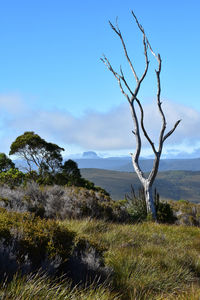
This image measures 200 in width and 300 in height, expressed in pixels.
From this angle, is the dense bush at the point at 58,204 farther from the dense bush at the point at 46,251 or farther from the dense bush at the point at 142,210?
the dense bush at the point at 46,251

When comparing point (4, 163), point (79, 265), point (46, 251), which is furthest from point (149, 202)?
point (4, 163)

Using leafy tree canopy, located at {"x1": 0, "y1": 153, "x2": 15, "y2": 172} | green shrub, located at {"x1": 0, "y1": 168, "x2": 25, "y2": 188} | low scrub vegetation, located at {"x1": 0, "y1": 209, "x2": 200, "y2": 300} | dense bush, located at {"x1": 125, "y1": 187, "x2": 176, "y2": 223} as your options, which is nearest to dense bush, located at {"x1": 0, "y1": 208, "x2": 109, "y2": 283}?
low scrub vegetation, located at {"x1": 0, "y1": 209, "x2": 200, "y2": 300}

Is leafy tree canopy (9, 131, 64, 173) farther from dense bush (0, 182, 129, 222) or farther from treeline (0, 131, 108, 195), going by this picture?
dense bush (0, 182, 129, 222)

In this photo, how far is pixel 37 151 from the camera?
88.0ft

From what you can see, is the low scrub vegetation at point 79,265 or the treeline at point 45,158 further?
the treeline at point 45,158

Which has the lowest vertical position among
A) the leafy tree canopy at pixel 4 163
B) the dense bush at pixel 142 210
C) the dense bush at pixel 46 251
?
the dense bush at pixel 142 210

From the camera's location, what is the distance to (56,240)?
470 centimetres

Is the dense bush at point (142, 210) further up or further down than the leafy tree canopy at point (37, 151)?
further down

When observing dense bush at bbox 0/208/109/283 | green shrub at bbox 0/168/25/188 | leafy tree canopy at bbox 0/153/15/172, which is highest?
leafy tree canopy at bbox 0/153/15/172

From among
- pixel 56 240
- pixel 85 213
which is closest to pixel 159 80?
pixel 85 213

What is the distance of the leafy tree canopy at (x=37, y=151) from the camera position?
26422 mm

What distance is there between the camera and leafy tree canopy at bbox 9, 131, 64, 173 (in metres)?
26.4

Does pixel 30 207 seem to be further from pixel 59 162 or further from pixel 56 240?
pixel 59 162

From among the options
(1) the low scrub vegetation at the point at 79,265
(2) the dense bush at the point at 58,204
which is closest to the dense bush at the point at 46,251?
(1) the low scrub vegetation at the point at 79,265
